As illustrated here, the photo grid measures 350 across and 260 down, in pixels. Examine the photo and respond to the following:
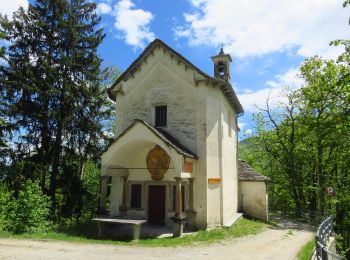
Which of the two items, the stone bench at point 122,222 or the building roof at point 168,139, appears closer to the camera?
the stone bench at point 122,222

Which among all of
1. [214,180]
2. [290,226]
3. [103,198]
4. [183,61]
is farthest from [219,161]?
[290,226]

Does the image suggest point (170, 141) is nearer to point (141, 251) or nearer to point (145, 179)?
point (145, 179)

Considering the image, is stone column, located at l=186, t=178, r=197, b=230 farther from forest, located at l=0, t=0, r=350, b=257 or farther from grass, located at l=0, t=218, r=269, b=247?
forest, located at l=0, t=0, r=350, b=257

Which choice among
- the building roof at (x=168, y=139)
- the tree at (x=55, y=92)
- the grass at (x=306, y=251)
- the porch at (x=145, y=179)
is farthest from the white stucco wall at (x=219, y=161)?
the tree at (x=55, y=92)

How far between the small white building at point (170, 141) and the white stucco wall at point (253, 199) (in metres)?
3.60

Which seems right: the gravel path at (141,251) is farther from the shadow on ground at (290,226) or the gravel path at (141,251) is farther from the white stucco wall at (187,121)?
the shadow on ground at (290,226)

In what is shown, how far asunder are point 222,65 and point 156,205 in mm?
10685

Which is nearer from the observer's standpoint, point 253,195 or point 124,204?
point 124,204

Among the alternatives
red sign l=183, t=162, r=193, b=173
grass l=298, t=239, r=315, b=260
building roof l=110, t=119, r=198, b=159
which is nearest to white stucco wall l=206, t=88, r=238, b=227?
red sign l=183, t=162, r=193, b=173

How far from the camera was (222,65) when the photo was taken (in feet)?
70.2

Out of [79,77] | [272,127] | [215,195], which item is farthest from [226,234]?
[272,127]

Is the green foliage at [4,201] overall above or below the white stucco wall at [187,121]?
below

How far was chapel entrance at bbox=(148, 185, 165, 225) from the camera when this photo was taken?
1680cm

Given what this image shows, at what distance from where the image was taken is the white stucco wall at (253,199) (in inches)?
843
